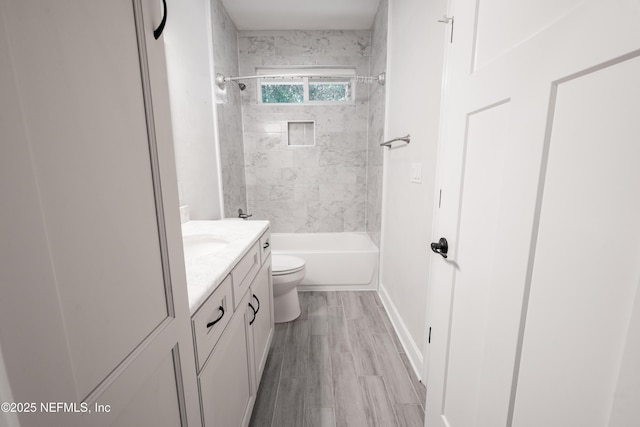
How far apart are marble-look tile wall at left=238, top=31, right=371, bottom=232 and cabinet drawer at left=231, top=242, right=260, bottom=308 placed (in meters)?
1.94

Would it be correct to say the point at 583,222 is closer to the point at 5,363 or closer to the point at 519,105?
the point at 519,105

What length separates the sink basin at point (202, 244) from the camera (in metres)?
1.30

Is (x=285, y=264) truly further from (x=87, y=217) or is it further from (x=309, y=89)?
(x=309, y=89)

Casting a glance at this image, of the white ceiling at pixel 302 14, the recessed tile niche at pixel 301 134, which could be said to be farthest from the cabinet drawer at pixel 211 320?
the white ceiling at pixel 302 14

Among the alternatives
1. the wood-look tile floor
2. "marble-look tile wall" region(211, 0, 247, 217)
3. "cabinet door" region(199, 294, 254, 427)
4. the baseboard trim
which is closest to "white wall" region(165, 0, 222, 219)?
"marble-look tile wall" region(211, 0, 247, 217)

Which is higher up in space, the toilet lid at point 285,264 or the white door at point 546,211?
the white door at point 546,211

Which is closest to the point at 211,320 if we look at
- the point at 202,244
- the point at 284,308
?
the point at 202,244

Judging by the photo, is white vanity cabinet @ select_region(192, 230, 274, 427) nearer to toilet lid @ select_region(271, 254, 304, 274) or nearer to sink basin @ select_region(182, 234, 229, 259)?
sink basin @ select_region(182, 234, 229, 259)

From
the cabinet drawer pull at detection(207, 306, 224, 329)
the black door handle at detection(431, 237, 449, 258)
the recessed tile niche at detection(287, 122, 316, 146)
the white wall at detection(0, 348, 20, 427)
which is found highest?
the recessed tile niche at detection(287, 122, 316, 146)

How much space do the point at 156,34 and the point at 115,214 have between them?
367mm

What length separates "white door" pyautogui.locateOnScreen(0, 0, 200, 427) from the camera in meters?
0.28

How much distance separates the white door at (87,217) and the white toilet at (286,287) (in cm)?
142

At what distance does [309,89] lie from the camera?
3.10m

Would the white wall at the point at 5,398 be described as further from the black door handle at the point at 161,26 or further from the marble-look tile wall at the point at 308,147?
the marble-look tile wall at the point at 308,147
